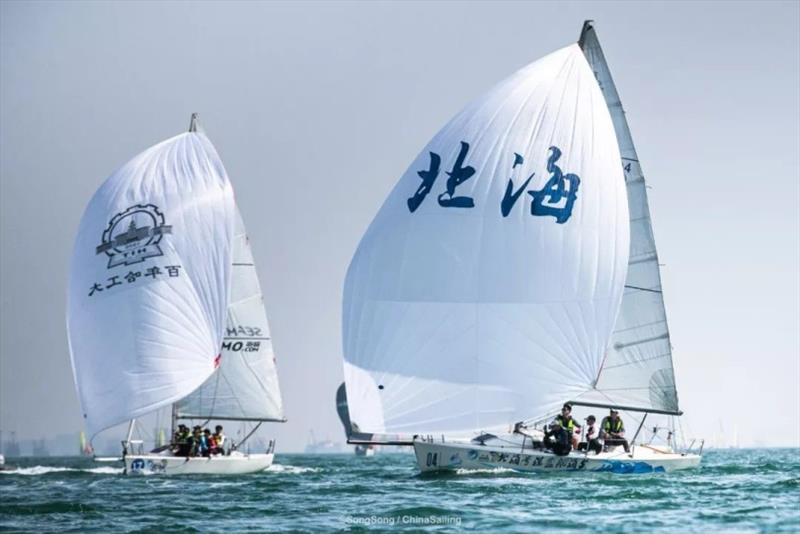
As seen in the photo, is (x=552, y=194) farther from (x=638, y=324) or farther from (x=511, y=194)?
(x=638, y=324)

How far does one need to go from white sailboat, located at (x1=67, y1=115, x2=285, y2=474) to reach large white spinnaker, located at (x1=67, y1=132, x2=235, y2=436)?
34 mm

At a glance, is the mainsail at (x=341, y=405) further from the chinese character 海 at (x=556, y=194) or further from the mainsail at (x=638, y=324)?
the chinese character 海 at (x=556, y=194)

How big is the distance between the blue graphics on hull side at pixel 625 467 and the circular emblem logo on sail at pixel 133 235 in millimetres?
17416

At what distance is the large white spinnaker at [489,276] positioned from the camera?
35.4 meters

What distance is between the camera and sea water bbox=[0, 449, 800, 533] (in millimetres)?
25922

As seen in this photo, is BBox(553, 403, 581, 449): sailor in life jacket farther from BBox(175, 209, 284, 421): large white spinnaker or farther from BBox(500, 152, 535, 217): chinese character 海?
BBox(175, 209, 284, 421): large white spinnaker

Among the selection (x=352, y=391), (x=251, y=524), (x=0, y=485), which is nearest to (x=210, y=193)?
(x=0, y=485)

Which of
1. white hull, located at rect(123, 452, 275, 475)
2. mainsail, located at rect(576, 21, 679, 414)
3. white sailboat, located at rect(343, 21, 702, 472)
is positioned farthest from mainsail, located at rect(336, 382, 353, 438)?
white sailboat, located at rect(343, 21, 702, 472)

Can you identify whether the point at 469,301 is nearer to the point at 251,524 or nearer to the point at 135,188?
the point at 251,524

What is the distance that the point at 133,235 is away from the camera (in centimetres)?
4703

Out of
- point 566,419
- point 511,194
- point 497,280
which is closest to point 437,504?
point 497,280

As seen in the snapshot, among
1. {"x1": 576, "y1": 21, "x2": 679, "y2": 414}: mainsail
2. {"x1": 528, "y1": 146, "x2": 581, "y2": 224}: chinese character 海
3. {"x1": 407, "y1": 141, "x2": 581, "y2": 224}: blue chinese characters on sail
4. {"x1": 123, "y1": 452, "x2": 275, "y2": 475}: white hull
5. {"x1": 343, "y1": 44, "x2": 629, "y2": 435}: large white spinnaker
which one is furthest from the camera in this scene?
{"x1": 123, "y1": 452, "x2": 275, "y2": 475}: white hull

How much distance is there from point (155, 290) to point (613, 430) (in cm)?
1614

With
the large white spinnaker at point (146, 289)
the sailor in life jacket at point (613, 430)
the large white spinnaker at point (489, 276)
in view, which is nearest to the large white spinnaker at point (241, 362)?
the large white spinnaker at point (146, 289)
